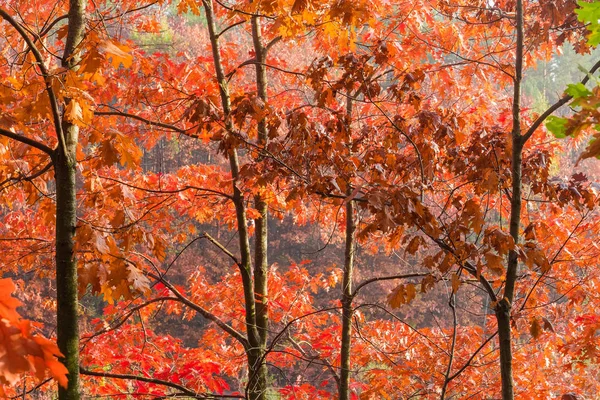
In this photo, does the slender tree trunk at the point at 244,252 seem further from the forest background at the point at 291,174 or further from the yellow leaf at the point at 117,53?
the yellow leaf at the point at 117,53

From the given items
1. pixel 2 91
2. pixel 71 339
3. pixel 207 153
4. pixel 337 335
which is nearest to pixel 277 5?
pixel 2 91

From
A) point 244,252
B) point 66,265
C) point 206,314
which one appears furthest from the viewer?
point 244,252

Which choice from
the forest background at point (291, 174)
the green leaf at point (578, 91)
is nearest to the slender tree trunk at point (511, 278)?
the forest background at point (291, 174)

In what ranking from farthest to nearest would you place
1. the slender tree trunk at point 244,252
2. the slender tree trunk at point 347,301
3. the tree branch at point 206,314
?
the slender tree trunk at point 347,301 → the slender tree trunk at point 244,252 → the tree branch at point 206,314

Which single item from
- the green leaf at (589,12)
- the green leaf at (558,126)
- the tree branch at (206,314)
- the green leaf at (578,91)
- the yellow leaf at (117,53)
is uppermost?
the yellow leaf at (117,53)

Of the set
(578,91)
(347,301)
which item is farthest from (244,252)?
(578,91)

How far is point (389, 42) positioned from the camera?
4.00 metres

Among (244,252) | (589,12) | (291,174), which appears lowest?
(244,252)

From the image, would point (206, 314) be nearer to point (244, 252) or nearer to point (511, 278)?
point (244, 252)

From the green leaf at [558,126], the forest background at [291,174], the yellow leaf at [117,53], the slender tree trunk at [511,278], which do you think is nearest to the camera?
the green leaf at [558,126]

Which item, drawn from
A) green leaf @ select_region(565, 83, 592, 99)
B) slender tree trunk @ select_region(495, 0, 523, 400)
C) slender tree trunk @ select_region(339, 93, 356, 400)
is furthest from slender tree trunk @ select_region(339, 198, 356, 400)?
green leaf @ select_region(565, 83, 592, 99)

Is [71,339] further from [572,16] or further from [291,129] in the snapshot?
[572,16]

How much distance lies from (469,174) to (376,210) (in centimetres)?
118

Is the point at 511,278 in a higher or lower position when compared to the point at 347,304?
higher
